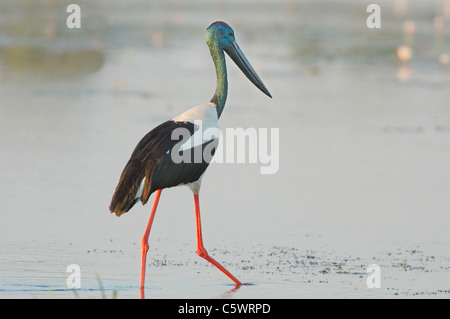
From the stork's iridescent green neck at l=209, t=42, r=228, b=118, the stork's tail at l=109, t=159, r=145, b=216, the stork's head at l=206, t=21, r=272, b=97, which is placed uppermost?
the stork's head at l=206, t=21, r=272, b=97

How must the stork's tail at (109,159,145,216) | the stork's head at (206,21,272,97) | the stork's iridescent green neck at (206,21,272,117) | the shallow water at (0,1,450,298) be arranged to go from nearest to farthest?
the stork's tail at (109,159,145,216) < the shallow water at (0,1,450,298) < the stork's iridescent green neck at (206,21,272,117) < the stork's head at (206,21,272,97)

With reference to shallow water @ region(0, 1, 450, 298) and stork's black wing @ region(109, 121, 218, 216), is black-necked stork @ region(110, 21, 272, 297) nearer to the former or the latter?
stork's black wing @ region(109, 121, 218, 216)

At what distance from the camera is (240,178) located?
10.1 meters

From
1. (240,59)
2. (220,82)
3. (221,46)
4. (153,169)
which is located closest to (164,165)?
(153,169)

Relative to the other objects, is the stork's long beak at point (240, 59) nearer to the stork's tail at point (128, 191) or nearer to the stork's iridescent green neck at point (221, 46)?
the stork's iridescent green neck at point (221, 46)

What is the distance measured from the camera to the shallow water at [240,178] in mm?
7109

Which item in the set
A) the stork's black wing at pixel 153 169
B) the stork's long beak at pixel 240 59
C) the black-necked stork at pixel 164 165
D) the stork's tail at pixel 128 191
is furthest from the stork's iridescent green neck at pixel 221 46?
the stork's tail at pixel 128 191

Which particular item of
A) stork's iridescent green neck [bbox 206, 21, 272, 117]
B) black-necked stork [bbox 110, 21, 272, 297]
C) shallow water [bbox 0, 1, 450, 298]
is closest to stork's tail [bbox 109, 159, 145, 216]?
black-necked stork [bbox 110, 21, 272, 297]

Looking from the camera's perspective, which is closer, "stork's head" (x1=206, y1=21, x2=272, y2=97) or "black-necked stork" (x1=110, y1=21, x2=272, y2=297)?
"black-necked stork" (x1=110, y1=21, x2=272, y2=297)

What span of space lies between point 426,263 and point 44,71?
11873 mm

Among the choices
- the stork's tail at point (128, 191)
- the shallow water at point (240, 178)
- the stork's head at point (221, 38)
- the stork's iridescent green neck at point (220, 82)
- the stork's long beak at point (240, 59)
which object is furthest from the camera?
the stork's long beak at point (240, 59)

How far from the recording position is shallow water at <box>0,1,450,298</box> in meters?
7.11

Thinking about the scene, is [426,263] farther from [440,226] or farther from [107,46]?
[107,46]

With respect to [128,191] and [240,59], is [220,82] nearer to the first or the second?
[240,59]
